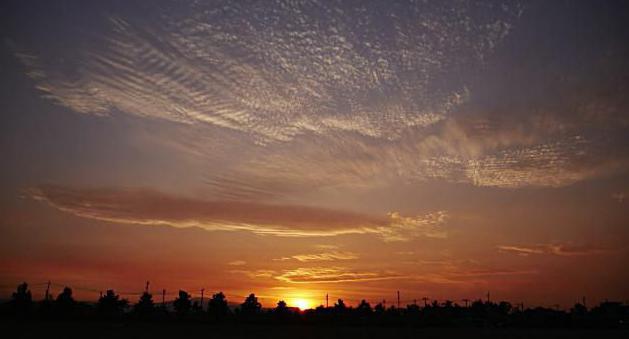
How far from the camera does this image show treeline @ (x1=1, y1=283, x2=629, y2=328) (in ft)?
236

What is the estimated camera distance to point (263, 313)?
340 ft

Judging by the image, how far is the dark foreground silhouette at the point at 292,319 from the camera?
177 ft

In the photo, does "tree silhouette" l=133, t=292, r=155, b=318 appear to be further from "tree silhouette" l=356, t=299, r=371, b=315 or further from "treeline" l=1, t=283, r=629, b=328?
"tree silhouette" l=356, t=299, r=371, b=315

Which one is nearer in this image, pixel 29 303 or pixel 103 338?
pixel 103 338

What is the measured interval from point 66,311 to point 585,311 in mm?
146257

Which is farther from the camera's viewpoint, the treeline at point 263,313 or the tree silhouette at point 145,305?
the tree silhouette at point 145,305

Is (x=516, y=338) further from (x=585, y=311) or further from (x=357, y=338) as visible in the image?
(x=585, y=311)

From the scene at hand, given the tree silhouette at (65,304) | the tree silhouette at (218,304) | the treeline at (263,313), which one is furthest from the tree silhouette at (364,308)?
the tree silhouette at (65,304)

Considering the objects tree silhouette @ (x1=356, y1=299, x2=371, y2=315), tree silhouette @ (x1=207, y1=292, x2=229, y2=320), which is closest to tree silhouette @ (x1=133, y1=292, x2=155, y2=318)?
tree silhouette @ (x1=207, y1=292, x2=229, y2=320)

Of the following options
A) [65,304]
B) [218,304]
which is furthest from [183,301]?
[65,304]

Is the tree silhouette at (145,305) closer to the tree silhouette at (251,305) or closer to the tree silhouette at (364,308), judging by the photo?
the tree silhouette at (251,305)

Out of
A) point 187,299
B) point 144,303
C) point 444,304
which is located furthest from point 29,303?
point 444,304

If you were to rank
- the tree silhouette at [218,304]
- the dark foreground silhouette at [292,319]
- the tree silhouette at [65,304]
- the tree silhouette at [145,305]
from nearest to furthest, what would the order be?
the dark foreground silhouette at [292,319] → the tree silhouette at [65,304] → the tree silhouette at [145,305] → the tree silhouette at [218,304]

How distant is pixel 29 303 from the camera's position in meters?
86.8
